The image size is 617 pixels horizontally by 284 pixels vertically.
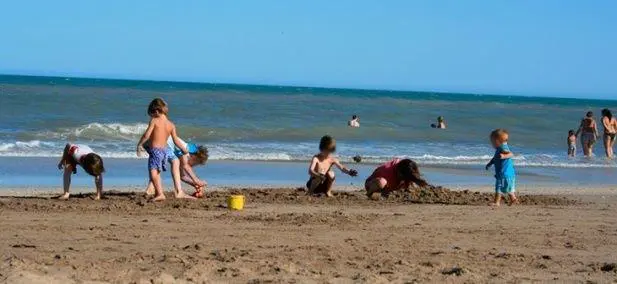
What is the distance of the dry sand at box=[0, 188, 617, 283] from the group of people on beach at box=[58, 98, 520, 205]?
0.24 m

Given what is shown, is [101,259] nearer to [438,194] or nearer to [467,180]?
[438,194]

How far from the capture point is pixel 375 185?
11.7 meters

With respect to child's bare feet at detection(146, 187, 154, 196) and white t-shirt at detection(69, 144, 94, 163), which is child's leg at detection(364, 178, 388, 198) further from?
white t-shirt at detection(69, 144, 94, 163)

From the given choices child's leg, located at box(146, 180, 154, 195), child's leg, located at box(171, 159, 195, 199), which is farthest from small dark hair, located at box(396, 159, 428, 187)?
child's leg, located at box(146, 180, 154, 195)

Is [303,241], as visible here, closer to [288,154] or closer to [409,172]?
[409,172]

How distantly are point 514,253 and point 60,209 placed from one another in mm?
4758

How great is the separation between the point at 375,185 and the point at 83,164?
3392 millimetres

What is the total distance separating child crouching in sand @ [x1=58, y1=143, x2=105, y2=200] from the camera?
1116 cm

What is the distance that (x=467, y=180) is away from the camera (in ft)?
54.6

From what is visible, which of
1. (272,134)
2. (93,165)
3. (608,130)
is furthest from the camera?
(272,134)

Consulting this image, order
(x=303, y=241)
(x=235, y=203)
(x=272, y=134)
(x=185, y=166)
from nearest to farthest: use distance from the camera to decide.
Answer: (x=303, y=241)
(x=235, y=203)
(x=185, y=166)
(x=272, y=134)

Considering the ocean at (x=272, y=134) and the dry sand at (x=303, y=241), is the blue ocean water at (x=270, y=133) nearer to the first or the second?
the ocean at (x=272, y=134)

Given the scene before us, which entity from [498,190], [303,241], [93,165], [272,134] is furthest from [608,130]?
[303,241]

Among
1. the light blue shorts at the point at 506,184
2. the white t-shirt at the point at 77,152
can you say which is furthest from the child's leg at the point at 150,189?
the light blue shorts at the point at 506,184
